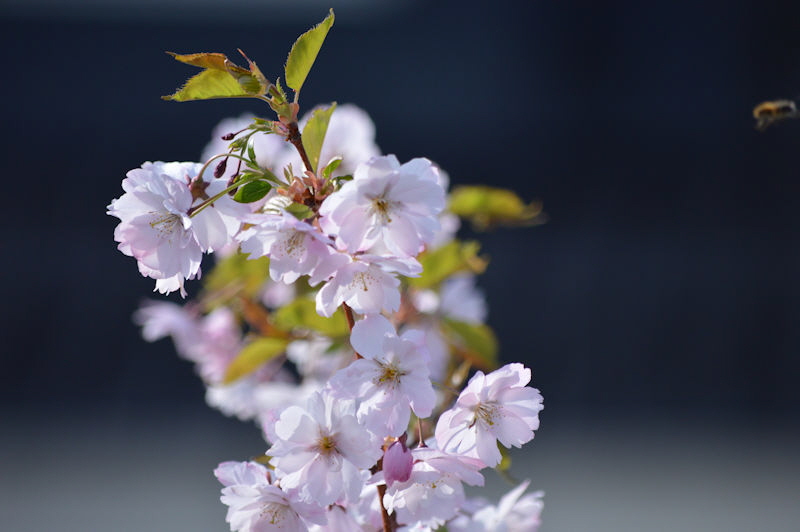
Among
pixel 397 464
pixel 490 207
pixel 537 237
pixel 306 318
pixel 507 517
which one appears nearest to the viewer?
pixel 397 464

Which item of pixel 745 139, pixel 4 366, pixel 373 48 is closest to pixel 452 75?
pixel 373 48

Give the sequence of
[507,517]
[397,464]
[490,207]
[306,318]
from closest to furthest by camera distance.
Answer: [397,464]
[507,517]
[306,318]
[490,207]

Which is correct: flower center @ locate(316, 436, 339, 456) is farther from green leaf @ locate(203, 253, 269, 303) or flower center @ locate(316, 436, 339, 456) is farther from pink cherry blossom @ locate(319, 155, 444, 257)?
green leaf @ locate(203, 253, 269, 303)

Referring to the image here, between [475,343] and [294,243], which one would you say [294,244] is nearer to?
[294,243]

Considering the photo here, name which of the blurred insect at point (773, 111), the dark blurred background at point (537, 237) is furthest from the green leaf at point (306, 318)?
the dark blurred background at point (537, 237)

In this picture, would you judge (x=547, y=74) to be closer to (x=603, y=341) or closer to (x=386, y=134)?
(x=386, y=134)

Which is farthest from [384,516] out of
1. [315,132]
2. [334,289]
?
[315,132]

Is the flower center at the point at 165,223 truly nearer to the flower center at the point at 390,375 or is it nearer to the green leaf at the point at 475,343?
the flower center at the point at 390,375
